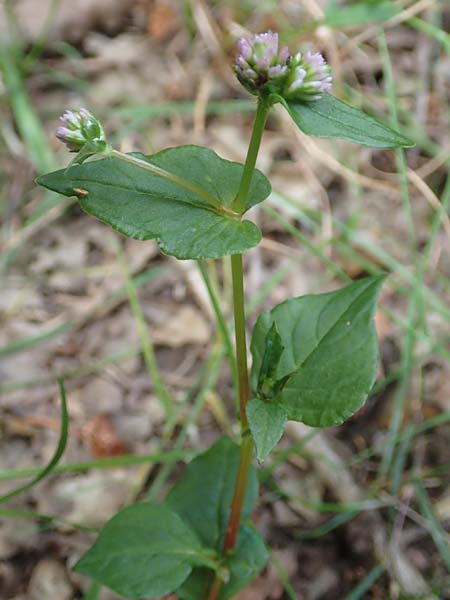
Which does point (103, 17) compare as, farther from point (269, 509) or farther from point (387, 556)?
point (387, 556)

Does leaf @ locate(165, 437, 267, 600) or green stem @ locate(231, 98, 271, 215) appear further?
leaf @ locate(165, 437, 267, 600)

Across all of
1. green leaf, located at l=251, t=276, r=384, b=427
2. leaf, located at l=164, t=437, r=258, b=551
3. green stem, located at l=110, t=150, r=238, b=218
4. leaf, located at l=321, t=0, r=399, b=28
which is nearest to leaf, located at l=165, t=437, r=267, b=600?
leaf, located at l=164, t=437, r=258, b=551

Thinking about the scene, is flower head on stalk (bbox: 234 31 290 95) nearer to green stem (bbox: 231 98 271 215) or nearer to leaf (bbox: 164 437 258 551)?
green stem (bbox: 231 98 271 215)

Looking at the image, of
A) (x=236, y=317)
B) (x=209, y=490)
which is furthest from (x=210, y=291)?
(x=209, y=490)

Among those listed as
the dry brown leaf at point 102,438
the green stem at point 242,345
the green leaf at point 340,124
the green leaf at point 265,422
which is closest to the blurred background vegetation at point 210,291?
the dry brown leaf at point 102,438

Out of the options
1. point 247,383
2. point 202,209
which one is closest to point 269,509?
point 247,383

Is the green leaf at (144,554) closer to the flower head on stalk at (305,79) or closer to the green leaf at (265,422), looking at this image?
the green leaf at (265,422)

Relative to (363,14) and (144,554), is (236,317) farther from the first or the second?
(363,14)
